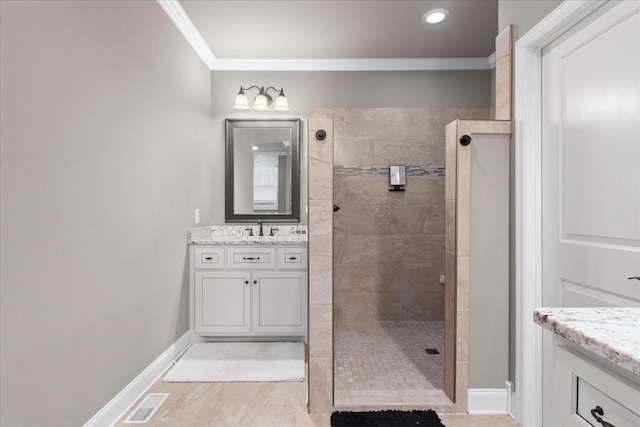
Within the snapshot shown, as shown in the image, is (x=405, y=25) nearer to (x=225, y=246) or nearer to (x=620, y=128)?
(x=620, y=128)

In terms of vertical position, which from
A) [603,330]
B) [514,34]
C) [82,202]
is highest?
[514,34]

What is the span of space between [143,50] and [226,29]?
37.5 inches

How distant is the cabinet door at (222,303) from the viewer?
2.96 meters

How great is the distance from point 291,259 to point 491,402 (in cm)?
172

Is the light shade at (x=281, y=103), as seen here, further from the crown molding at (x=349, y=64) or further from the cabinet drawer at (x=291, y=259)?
the cabinet drawer at (x=291, y=259)

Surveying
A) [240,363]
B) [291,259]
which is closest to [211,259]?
[291,259]

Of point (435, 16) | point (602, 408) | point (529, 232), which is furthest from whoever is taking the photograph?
point (435, 16)

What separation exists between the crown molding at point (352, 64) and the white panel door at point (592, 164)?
1.86 meters

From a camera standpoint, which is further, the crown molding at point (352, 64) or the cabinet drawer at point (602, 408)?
the crown molding at point (352, 64)

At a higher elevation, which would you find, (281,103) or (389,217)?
(281,103)

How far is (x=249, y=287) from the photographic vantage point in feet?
9.70

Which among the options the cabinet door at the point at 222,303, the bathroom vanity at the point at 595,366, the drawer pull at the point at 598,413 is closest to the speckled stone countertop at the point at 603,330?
the bathroom vanity at the point at 595,366

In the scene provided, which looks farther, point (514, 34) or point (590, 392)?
point (514, 34)

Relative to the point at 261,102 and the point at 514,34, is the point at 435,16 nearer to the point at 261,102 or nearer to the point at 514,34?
the point at 514,34
